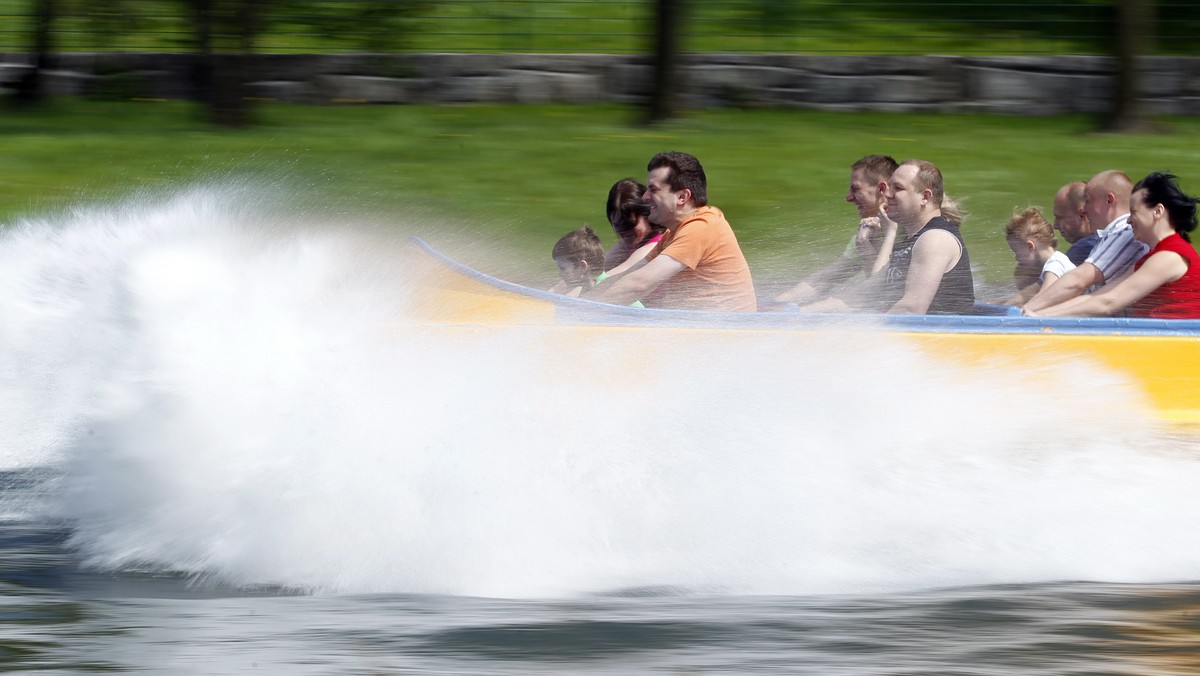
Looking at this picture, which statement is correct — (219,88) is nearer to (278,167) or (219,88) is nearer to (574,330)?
(278,167)

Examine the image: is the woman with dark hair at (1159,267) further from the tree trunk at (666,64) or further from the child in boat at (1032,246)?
the tree trunk at (666,64)

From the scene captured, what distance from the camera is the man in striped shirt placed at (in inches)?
253

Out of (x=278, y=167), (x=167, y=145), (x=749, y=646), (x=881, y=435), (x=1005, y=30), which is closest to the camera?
(x=749, y=646)

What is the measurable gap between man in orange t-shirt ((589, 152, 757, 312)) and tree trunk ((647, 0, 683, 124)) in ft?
21.2

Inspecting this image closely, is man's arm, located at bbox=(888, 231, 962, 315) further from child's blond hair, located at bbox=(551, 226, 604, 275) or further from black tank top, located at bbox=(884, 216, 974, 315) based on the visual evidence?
child's blond hair, located at bbox=(551, 226, 604, 275)

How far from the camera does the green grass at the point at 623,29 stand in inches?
573

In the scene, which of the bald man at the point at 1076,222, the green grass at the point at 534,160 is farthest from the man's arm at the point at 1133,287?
the green grass at the point at 534,160

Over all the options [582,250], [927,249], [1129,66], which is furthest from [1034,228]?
[1129,66]

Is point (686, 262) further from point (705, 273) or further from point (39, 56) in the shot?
point (39, 56)

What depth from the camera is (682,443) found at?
5.53 meters

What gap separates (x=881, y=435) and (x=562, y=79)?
9199mm

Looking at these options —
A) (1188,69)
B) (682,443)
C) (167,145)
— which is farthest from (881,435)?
(1188,69)

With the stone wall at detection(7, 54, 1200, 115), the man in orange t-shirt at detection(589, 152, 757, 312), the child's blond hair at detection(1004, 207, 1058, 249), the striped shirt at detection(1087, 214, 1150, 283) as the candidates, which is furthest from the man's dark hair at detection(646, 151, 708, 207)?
the stone wall at detection(7, 54, 1200, 115)

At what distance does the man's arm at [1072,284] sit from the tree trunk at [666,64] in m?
6.59
